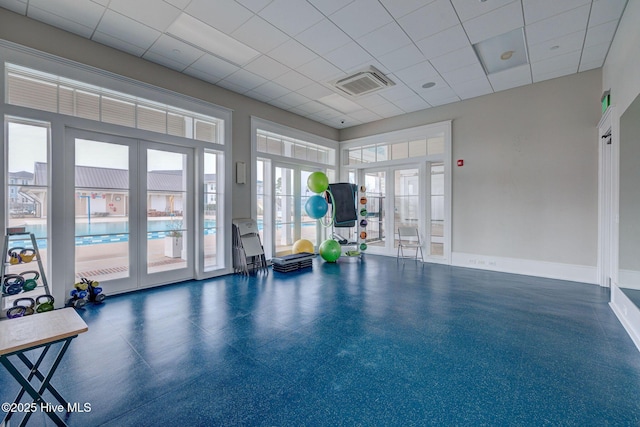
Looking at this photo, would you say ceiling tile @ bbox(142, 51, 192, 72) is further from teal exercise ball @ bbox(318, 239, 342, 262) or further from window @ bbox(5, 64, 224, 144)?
teal exercise ball @ bbox(318, 239, 342, 262)

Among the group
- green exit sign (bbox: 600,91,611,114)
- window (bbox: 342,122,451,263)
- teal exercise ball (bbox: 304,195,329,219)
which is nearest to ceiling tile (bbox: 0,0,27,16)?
teal exercise ball (bbox: 304,195,329,219)

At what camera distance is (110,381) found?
6.65ft

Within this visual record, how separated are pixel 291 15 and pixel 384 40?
125cm

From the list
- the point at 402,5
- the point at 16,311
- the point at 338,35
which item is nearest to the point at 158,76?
the point at 338,35

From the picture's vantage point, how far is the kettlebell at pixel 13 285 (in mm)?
2895

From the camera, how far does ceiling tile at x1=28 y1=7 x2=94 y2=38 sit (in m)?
3.10

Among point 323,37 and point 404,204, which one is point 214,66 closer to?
point 323,37

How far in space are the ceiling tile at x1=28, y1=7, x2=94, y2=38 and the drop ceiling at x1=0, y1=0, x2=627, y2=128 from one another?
0.04ft

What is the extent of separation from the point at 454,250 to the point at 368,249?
2.18 meters

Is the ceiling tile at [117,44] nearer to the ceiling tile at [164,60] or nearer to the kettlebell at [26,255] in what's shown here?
the ceiling tile at [164,60]

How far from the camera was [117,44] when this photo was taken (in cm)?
371

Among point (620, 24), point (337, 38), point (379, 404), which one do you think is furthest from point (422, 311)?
point (620, 24)

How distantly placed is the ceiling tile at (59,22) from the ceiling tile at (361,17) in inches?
117

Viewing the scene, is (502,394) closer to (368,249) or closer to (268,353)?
(268,353)
